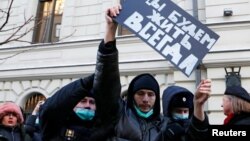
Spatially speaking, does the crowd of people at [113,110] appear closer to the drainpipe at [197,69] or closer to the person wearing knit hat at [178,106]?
the person wearing knit hat at [178,106]

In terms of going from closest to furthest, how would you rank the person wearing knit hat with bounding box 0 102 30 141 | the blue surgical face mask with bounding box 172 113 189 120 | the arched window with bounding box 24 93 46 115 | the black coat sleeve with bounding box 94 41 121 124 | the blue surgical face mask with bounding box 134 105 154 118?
the black coat sleeve with bounding box 94 41 121 124
the blue surgical face mask with bounding box 134 105 154 118
the blue surgical face mask with bounding box 172 113 189 120
the person wearing knit hat with bounding box 0 102 30 141
the arched window with bounding box 24 93 46 115

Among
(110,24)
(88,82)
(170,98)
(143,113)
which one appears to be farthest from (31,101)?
(110,24)

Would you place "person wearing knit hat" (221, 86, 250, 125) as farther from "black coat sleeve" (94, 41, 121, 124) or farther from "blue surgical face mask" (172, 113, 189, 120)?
"black coat sleeve" (94, 41, 121, 124)

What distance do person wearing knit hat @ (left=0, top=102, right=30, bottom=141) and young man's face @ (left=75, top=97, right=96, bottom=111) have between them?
1.24 meters

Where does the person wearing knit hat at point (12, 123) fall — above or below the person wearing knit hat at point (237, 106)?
below

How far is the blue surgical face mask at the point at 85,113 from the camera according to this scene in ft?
8.24

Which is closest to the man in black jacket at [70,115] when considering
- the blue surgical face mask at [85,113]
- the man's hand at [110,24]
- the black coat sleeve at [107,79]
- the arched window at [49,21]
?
the blue surgical face mask at [85,113]

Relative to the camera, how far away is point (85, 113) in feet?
8.30

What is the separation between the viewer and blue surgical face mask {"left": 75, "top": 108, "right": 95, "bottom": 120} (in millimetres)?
2512

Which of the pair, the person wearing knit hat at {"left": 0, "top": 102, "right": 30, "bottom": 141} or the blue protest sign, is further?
the person wearing knit hat at {"left": 0, "top": 102, "right": 30, "bottom": 141}

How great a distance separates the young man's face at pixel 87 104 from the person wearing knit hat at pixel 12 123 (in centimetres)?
124

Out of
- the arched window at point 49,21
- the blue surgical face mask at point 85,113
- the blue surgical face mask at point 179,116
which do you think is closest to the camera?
the blue surgical face mask at point 85,113

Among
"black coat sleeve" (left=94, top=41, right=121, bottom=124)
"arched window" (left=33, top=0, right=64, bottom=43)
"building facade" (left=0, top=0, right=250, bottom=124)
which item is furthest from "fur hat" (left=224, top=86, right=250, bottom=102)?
"arched window" (left=33, top=0, right=64, bottom=43)

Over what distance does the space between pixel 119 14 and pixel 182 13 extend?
623mm
